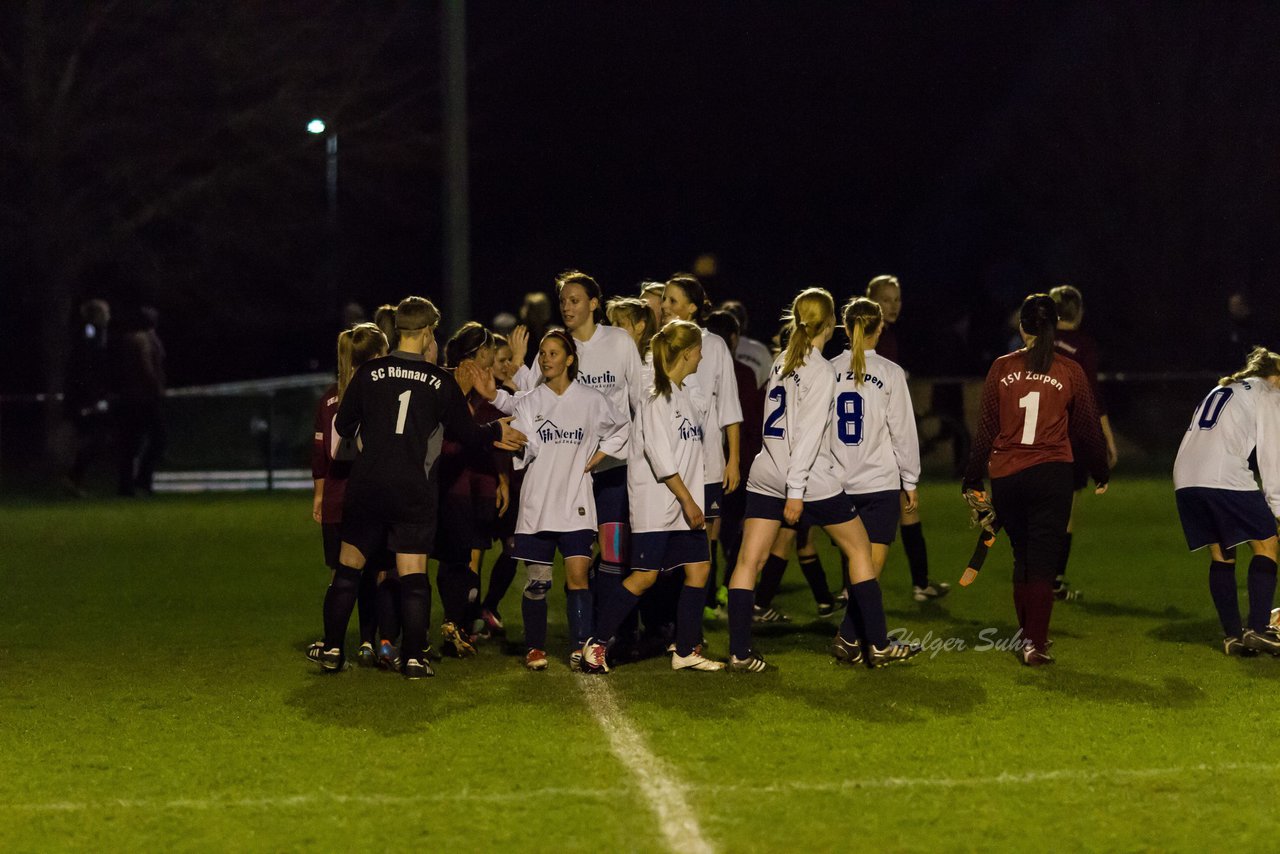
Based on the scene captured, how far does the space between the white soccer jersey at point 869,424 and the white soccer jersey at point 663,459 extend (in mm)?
697

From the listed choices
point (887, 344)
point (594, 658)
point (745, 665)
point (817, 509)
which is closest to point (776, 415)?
point (817, 509)

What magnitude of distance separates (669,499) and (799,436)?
2.25ft

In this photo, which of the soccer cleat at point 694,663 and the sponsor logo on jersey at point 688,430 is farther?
the soccer cleat at point 694,663

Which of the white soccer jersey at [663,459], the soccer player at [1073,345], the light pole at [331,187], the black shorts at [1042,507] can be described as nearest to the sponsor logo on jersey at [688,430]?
the white soccer jersey at [663,459]

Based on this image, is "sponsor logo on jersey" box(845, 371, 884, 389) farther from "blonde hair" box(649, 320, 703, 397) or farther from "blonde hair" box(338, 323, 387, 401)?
"blonde hair" box(338, 323, 387, 401)

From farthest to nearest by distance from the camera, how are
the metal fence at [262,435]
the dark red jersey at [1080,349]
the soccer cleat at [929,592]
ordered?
1. the metal fence at [262,435]
2. the soccer cleat at [929,592]
3. the dark red jersey at [1080,349]

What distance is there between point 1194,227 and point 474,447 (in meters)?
25.7

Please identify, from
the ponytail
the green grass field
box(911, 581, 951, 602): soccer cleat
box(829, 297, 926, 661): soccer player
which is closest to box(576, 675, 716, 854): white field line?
the green grass field

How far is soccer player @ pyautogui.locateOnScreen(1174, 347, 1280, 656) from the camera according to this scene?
27.7 ft

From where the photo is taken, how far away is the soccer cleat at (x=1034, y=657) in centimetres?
828

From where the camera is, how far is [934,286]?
105 feet

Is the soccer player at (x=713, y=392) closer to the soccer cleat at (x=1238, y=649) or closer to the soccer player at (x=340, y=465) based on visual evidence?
the soccer player at (x=340, y=465)

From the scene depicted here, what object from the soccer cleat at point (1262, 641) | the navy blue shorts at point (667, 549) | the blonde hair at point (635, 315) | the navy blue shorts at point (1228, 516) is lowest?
the soccer cleat at point (1262, 641)

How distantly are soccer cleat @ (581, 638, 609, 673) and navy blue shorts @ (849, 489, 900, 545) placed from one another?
1.45 m
